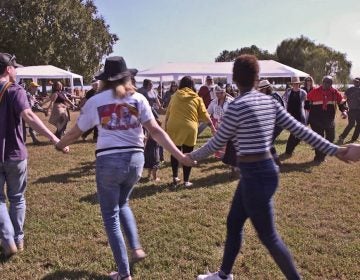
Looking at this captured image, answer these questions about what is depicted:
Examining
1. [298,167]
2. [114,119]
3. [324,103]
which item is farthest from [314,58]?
[114,119]

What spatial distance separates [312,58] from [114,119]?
217 feet

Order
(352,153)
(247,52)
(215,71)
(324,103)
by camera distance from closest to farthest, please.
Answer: (352,153) < (324,103) < (215,71) < (247,52)

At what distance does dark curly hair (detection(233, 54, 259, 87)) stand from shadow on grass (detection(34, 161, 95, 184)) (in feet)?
18.1

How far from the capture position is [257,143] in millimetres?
3156

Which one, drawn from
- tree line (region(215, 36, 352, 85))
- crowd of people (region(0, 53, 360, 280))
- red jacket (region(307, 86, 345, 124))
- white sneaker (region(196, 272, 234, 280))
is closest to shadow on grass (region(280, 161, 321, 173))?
red jacket (region(307, 86, 345, 124))

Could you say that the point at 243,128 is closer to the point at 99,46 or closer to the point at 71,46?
the point at 71,46

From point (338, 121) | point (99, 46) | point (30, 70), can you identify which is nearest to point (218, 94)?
point (338, 121)

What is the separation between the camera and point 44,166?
9609 millimetres

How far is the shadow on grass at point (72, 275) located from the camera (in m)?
4.05

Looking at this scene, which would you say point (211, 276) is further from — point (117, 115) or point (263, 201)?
point (117, 115)

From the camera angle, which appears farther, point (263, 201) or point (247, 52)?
point (247, 52)

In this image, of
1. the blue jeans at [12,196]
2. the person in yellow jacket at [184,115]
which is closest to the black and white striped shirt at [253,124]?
the blue jeans at [12,196]

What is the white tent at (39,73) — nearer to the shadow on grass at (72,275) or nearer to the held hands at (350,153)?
the shadow on grass at (72,275)

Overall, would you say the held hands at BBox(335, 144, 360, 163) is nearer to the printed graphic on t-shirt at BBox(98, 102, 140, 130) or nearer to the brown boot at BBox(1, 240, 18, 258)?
the printed graphic on t-shirt at BBox(98, 102, 140, 130)
